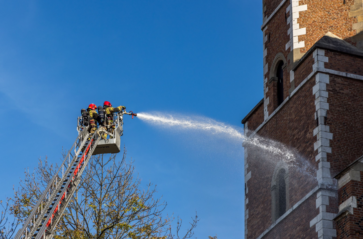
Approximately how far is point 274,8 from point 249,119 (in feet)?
15.5

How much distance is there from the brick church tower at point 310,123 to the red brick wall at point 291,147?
0.04 m

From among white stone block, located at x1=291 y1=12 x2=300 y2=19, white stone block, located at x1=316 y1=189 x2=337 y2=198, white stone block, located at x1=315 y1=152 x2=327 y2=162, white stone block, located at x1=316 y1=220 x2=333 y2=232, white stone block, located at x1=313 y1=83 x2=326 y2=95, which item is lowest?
white stone block, located at x1=316 y1=220 x2=333 y2=232

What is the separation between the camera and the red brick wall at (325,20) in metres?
25.9

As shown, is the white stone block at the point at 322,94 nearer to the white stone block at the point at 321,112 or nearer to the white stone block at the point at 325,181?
the white stone block at the point at 321,112

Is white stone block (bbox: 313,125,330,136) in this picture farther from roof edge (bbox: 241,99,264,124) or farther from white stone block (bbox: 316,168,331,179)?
roof edge (bbox: 241,99,264,124)

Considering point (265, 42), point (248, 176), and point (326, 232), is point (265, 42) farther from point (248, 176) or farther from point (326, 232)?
point (326, 232)

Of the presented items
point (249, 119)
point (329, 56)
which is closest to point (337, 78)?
point (329, 56)

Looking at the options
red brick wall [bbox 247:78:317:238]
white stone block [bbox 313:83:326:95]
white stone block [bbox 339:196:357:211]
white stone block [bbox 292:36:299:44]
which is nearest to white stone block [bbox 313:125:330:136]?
red brick wall [bbox 247:78:317:238]

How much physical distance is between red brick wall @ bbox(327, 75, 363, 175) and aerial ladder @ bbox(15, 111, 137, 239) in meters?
7.60

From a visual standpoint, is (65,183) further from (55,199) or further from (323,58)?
(323,58)

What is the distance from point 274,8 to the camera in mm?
28422

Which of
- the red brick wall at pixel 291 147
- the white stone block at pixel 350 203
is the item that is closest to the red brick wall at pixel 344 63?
the red brick wall at pixel 291 147

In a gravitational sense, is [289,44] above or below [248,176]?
above

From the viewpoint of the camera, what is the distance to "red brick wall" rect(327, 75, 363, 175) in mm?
22516
